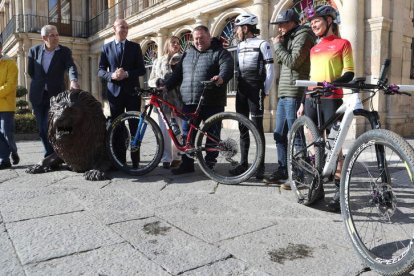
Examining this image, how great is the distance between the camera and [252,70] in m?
4.23

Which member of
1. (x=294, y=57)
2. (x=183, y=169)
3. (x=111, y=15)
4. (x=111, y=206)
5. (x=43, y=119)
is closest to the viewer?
(x=111, y=206)

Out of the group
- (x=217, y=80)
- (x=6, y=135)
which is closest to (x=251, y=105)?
(x=217, y=80)

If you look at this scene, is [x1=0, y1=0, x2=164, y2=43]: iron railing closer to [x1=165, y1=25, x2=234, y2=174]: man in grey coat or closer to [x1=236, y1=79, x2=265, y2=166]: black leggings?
[x1=165, y1=25, x2=234, y2=174]: man in grey coat

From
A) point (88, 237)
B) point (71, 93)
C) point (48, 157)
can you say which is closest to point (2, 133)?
point (48, 157)

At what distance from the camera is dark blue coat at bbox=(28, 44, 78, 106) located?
505cm

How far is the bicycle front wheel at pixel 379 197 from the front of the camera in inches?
76.6

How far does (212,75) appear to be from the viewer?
4.45 meters

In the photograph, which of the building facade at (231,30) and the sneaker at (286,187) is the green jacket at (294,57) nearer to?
the building facade at (231,30)

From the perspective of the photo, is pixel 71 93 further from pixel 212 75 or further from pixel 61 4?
pixel 61 4

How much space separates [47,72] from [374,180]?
4.34 metres

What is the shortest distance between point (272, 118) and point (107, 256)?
875cm

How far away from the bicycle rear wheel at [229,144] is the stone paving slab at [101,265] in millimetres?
1923

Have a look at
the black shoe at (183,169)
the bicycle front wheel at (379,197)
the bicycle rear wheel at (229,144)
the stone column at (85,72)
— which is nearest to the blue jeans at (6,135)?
the black shoe at (183,169)

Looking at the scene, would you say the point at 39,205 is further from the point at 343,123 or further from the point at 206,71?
the point at 343,123
